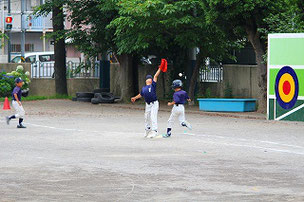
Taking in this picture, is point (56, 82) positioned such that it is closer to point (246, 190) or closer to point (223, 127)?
point (223, 127)

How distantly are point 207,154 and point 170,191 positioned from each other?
4.54m

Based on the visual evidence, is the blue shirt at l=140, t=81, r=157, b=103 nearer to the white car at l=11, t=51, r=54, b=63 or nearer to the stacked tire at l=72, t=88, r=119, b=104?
Answer: the stacked tire at l=72, t=88, r=119, b=104

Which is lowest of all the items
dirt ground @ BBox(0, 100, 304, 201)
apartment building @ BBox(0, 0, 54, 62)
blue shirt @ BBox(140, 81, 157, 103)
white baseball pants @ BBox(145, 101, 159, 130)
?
dirt ground @ BBox(0, 100, 304, 201)

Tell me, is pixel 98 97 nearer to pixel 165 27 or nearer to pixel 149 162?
pixel 165 27

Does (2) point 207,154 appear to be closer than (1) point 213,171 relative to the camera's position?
No

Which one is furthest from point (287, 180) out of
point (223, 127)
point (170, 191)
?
point (223, 127)

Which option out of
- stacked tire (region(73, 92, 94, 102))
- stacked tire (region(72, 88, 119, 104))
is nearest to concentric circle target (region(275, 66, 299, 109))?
stacked tire (region(72, 88, 119, 104))

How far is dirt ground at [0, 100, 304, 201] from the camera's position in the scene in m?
10.6

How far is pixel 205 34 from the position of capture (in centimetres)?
3027

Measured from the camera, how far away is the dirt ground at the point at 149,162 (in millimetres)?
10594

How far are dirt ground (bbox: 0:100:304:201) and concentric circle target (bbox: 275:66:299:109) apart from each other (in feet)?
3.50

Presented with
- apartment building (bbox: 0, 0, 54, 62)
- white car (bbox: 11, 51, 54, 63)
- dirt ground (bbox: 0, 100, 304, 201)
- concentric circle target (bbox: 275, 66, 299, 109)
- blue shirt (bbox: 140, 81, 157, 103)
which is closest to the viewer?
dirt ground (bbox: 0, 100, 304, 201)

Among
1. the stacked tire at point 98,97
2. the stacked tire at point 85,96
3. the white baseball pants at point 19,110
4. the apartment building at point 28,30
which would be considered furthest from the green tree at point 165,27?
the apartment building at point 28,30

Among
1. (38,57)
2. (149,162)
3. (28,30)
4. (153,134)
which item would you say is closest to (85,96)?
(38,57)
